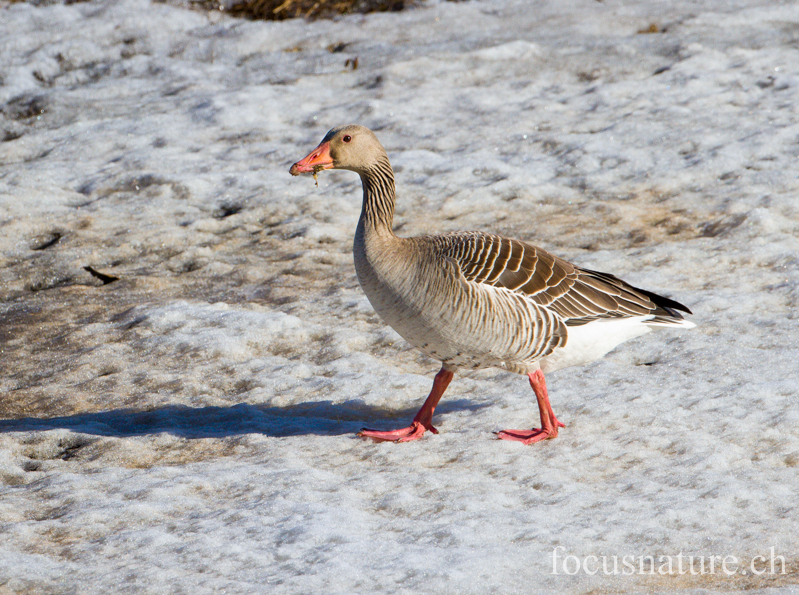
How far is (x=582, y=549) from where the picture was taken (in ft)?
13.5

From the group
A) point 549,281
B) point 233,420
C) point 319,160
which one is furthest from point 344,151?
point 233,420

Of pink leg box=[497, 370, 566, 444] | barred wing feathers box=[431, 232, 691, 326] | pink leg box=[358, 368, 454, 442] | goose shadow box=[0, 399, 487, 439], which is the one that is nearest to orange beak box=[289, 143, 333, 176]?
barred wing feathers box=[431, 232, 691, 326]

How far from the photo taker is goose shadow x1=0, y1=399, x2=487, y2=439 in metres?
5.76

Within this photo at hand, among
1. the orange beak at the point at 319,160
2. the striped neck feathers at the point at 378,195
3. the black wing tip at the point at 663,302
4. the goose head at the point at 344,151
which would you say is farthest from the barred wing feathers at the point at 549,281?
the orange beak at the point at 319,160

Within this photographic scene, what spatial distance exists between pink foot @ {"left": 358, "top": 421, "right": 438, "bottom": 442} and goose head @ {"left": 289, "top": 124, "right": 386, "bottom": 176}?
1.84 metres

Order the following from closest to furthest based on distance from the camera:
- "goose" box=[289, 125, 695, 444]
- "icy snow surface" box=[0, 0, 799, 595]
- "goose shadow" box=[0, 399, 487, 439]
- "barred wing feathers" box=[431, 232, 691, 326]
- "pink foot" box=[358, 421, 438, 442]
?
"icy snow surface" box=[0, 0, 799, 595] → "goose" box=[289, 125, 695, 444] → "barred wing feathers" box=[431, 232, 691, 326] → "pink foot" box=[358, 421, 438, 442] → "goose shadow" box=[0, 399, 487, 439]

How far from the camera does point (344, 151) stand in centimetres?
561

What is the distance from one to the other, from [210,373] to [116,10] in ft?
30.4

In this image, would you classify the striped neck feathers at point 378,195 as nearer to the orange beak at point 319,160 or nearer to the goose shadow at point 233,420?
the orange beak at point 319,160

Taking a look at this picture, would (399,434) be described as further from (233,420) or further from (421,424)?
(233,420)

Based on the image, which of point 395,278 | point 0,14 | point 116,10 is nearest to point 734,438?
point 395,278

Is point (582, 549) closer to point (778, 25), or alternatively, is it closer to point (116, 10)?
point (778, 25)

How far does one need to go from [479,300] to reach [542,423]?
996mm

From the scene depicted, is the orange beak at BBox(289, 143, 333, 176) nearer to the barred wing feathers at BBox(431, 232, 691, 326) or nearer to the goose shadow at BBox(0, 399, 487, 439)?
the barred wing feathers at BBox(431, 232, 691, 326)
